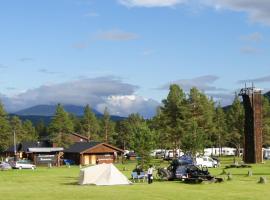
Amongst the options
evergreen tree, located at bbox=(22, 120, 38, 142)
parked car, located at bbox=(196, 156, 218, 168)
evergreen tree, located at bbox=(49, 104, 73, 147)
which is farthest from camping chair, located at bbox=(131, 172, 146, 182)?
evergreen tree, located at bbox=(22, 120, 38, 142)

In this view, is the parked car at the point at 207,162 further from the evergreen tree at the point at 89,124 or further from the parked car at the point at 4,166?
the evergreen tree at the point at 89,124

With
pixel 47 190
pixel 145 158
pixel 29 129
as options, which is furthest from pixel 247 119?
pixel 29 129

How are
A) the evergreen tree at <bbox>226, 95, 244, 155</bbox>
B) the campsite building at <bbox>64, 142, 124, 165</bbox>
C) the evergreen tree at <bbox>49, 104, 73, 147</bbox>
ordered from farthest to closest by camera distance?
Answer: the evergreen tree at <bbox>49, 104, 73, 147</bbox>, the evergreen tree at <bbox>226, 95, 244, 155</bbox>, the campsite building at <bbox>64, 142, 124, 165</bbox>

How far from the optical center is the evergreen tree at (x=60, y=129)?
111200mm

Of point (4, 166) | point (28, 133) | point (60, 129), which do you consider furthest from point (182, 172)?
point (28, 133)

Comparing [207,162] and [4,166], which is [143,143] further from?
[4,166]

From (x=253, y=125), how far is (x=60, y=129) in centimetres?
4569

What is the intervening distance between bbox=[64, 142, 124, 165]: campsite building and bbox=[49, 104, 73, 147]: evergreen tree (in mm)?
7866

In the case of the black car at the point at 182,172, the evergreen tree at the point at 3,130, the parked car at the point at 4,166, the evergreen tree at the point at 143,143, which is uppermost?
the evergreen tree at the point at 3,130

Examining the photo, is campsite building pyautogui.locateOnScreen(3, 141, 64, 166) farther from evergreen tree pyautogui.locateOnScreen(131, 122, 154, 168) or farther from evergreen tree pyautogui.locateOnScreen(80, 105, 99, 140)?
evergreen tree pyautogui.locateOnScreen(131, 122, 154, 168)

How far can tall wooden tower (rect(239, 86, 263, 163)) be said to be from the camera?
291 feet

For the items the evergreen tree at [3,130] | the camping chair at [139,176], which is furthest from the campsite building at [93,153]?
the camping chair at [139,176]

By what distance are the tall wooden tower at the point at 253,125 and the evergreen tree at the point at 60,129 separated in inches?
1613

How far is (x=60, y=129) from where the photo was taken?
115000 mm
